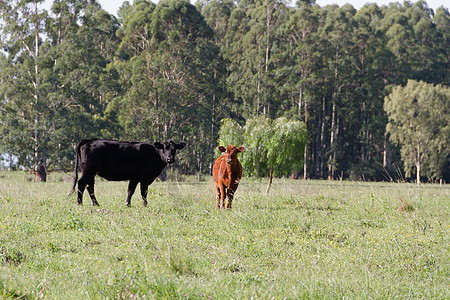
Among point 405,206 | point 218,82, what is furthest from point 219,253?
point 218,82

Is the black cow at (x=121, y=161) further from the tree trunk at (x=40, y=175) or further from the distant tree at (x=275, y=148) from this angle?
the tree trunk at (x=40, y=175)

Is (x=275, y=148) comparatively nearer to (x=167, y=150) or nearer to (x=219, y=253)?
(x=167, y=150)

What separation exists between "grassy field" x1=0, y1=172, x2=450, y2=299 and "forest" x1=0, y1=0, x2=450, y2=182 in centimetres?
2664

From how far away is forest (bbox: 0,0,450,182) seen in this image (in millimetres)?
35750

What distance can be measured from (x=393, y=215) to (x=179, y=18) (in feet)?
138

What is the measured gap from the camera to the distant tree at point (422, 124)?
5203cm

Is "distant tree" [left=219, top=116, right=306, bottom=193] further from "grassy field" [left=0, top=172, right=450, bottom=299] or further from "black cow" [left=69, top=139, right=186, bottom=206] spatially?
"grassy field" [left=0, top=172, right=450, bottom=299]

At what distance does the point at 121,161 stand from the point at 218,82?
42.6 meters

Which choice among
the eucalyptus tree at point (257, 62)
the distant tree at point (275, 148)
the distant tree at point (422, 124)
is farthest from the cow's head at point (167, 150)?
the distant tree at point (422, 124)

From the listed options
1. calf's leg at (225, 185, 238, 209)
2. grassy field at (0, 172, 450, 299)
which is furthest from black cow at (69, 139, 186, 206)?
calf's leg at (225, 185, 238, 209)

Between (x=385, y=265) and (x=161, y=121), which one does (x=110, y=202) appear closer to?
(x=385, y=265)

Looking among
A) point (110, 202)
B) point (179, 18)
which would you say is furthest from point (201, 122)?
point (110, 202)

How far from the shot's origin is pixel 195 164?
50438 millimetres

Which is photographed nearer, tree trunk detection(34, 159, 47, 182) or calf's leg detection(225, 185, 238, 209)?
calf's leg detection(225, 185, 238, 209)
